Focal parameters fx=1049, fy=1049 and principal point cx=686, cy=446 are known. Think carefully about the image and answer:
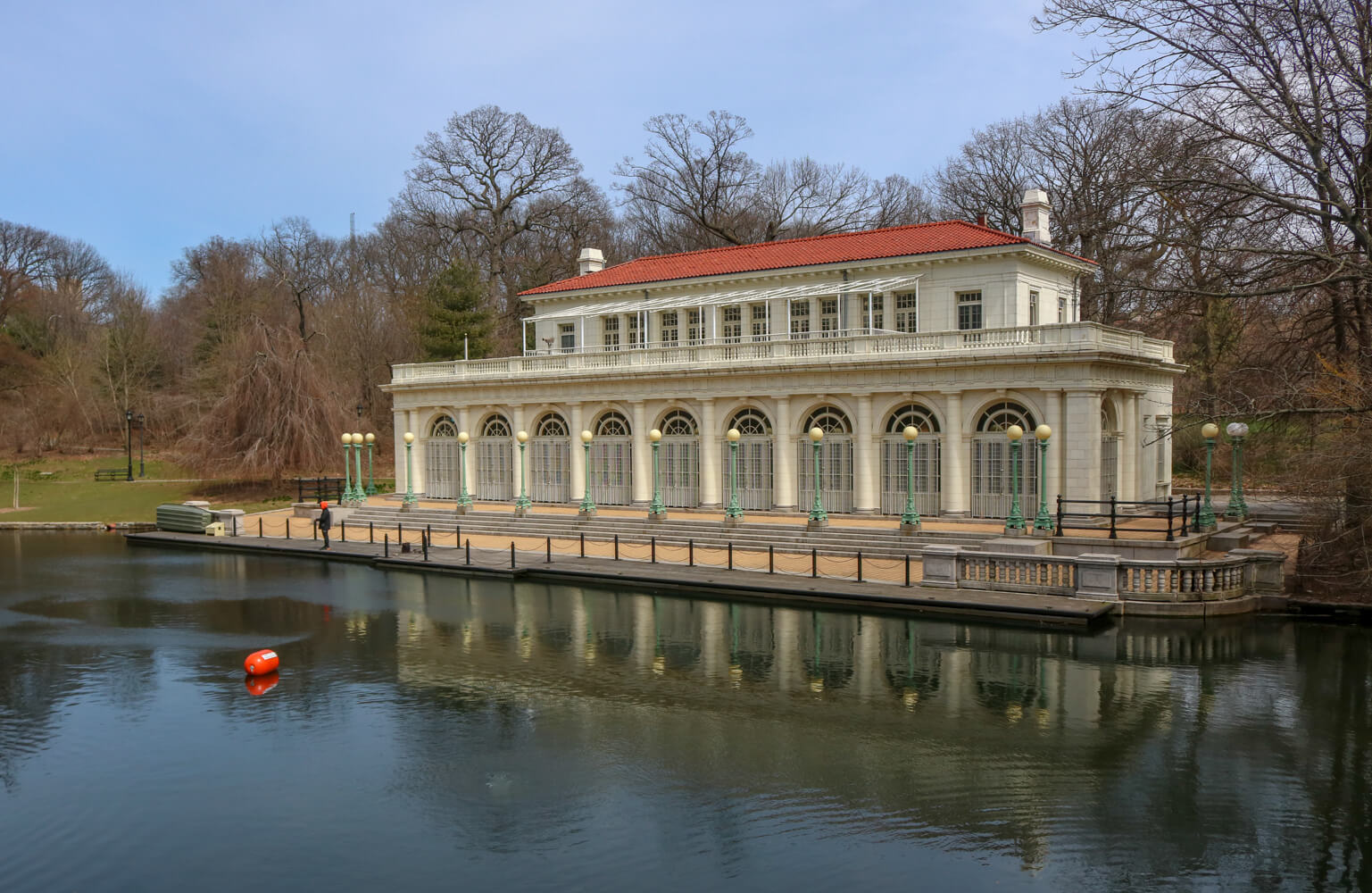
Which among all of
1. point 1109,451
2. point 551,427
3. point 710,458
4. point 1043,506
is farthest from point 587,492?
point 1109,451

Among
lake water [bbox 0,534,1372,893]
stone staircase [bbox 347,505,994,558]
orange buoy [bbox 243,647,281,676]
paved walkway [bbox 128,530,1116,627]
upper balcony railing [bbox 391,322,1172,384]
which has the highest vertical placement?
upper balcony railing [bbox 391,322,1172,384]

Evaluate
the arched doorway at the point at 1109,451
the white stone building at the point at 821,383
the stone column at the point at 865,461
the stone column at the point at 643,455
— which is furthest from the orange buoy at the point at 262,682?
the arched doorway at the point at 1109,451

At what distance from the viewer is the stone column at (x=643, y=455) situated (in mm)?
37562

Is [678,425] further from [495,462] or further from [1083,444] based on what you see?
[1083,444]

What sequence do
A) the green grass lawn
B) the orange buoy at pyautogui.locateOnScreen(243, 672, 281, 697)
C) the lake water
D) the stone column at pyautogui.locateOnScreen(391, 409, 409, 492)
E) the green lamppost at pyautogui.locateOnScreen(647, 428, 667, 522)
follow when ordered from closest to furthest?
the lake water, the orange buoy at pyautogui.locateOnScreen(243, 672, 281, 697), the green lamppost at pyautogui.locateOnScreen(647, 428, 667, 522), the stone column at pyautogui.locateOnScreen(391, 409, 409, 492), the green grass lawn

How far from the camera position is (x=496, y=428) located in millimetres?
41625

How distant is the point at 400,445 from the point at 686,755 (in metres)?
32.3

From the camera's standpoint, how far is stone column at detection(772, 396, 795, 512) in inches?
1358

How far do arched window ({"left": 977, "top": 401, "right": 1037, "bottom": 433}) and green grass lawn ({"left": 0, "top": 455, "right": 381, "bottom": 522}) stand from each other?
103ft

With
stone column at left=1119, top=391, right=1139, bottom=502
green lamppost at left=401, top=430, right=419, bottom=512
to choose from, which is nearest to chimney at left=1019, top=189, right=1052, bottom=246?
stone column at left=1119, top=391, right=1139, bottom=502

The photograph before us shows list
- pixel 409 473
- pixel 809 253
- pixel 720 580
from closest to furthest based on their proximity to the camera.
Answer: pixel 720 580 → pixel 809 253 → pixel 409 473

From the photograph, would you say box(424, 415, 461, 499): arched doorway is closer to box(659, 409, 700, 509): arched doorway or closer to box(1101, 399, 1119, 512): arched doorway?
box(659, 409, 700, 509): arched doorway

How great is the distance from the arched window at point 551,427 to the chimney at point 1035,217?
18.1 meters

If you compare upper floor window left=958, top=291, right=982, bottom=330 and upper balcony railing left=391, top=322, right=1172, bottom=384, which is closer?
upper balcony railing left=391, top=322, right=1172, bottom=384
